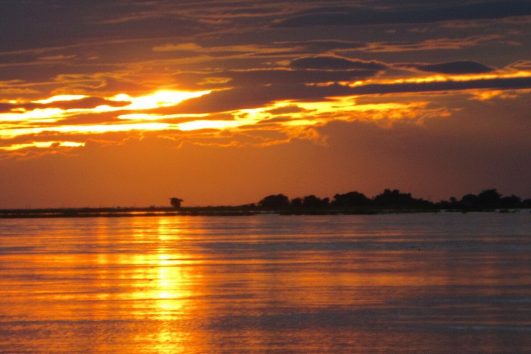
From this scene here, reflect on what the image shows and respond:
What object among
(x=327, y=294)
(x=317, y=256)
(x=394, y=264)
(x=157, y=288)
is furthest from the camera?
(x=317, y=256)

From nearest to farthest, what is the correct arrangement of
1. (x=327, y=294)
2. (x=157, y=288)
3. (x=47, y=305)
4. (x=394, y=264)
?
(x=47, y=305), (x=327, y=294), (x=157, y=288), (x=394, y=264)

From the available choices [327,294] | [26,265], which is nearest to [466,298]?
[327,294]

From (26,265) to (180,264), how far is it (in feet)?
18.2

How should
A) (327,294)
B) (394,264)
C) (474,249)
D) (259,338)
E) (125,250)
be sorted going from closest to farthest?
(259,338) < (327,294) < (394,264) < (474,249) < (125,250)

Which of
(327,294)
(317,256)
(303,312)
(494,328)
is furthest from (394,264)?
(494,328)

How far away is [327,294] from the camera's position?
86.2 ft

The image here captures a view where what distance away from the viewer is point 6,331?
20.3m

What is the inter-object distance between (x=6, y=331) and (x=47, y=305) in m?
4.27

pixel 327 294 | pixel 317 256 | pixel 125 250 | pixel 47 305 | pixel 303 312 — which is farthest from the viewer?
pixel 125 250

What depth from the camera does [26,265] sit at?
38812 millimetres

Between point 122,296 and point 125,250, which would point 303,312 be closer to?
point 122,296

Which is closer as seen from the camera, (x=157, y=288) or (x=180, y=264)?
(x=157, y=288)

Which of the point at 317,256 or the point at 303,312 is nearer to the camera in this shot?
the point at 303,312

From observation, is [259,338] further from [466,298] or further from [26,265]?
[26,265]
